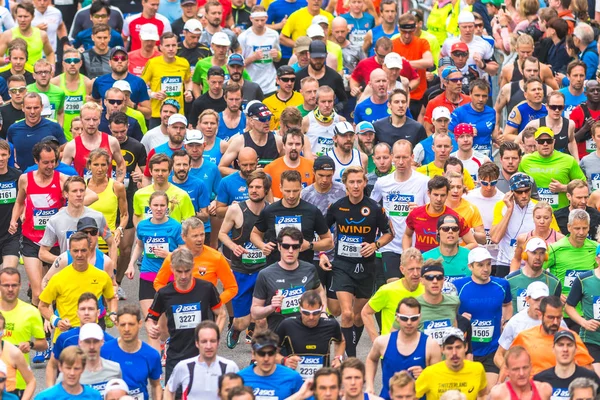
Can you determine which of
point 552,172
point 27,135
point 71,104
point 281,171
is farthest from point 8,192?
point 552,172

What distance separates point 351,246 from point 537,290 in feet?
8.14

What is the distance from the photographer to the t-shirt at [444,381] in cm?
1286

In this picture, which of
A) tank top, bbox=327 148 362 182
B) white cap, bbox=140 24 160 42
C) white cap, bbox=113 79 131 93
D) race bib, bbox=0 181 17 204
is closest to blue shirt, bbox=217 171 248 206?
tank top, bbox=327 148 362 182

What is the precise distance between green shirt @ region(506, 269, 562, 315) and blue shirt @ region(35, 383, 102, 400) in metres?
4.04

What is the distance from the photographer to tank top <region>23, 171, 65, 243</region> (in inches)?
640

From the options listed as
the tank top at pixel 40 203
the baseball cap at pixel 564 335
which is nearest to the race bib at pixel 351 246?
the tank top at pixel 40 203

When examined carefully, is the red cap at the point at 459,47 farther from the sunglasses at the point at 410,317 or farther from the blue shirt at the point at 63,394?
the blue shirt at the point at 63,394

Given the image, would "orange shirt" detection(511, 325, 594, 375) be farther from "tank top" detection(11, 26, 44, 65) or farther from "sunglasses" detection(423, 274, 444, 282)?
"tank top" detection(11, 26, 44, 65)

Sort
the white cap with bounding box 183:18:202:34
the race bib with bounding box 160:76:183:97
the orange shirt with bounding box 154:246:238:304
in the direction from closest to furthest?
the orange shirt with bounding box 154:246:238:304 < the race bib with bounding box 160:76:183:97 < the white cap with bounding box 183:18:202:34

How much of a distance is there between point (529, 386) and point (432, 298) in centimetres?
144

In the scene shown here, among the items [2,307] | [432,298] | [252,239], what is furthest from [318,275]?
[2,307]

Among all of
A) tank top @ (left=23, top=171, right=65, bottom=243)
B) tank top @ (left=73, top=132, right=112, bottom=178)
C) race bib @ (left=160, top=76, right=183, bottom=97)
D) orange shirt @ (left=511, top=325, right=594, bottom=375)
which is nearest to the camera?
orange shirt @ (left=511, top=325, right=594, bottom=375)

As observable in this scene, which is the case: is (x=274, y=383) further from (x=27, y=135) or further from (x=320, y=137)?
(x=27, y=135)

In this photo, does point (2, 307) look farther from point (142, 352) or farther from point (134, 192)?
point (134, 192)
